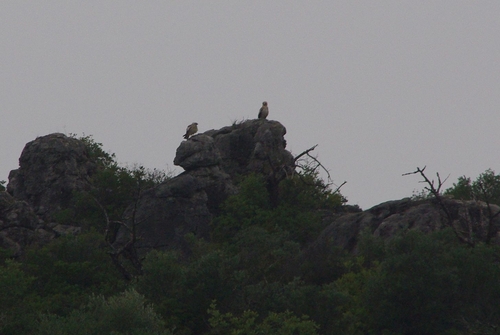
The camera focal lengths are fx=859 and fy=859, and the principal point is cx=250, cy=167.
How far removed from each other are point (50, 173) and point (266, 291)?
21.0 m

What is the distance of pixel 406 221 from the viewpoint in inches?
1527

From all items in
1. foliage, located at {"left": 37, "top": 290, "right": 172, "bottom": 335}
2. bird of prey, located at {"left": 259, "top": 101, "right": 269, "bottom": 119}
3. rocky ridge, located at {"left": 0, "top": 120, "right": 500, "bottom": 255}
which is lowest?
foliage, located at {"left": 37, "top": 290, "right": 172, "bottom": 335}

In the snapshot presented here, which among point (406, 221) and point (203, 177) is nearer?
point (406, 221)

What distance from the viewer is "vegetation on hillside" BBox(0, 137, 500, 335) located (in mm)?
28125

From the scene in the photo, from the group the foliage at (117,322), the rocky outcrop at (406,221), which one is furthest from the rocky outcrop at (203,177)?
the foliage at (117,322)

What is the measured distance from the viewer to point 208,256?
31438 millimetres

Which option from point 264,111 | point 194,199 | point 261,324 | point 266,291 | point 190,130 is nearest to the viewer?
→ point 261,324

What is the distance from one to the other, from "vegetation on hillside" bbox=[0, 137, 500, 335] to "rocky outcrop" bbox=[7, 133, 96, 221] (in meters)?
10.0

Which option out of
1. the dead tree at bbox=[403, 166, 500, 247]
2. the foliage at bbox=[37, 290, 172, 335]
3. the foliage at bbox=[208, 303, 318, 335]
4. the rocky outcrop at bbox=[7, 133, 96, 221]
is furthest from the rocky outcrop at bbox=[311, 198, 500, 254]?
the rocky outcrop at bbox=[7, 133, 96, 221]

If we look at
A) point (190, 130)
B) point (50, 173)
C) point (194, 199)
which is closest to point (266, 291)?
point (194, 199)

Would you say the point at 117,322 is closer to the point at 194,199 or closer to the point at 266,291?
the point at 266,291

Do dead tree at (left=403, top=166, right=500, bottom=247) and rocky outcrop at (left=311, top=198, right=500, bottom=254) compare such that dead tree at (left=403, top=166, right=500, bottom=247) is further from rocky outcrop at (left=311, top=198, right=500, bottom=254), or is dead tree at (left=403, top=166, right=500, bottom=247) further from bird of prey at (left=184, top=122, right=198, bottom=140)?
bird of prey at (left=184, top=122, right=198, bottom=140)

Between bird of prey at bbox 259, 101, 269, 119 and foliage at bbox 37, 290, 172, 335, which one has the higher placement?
bird of prey at bbox 259, 101, 269, 119

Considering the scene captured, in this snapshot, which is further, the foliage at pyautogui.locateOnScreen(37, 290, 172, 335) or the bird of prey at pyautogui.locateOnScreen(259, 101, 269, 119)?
the bird of prey at pyautogui.locateOnScreen(259, 101, 269, 119)
